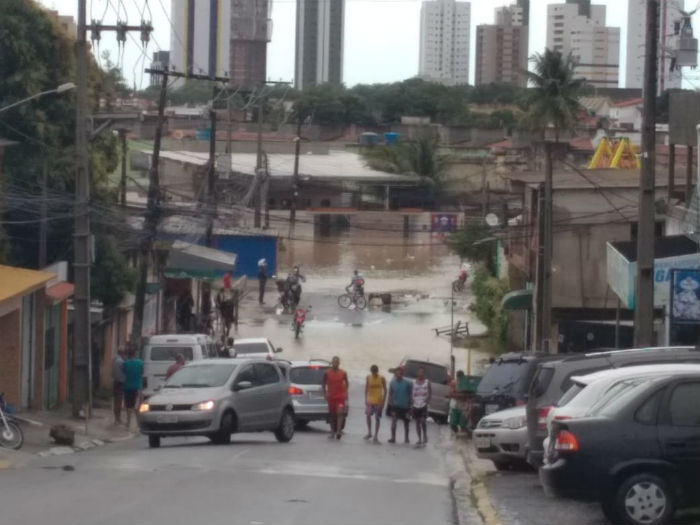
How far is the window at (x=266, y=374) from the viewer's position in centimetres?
A: 2375

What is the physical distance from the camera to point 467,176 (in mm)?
107000

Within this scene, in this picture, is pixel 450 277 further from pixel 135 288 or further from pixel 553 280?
pixel 135 288

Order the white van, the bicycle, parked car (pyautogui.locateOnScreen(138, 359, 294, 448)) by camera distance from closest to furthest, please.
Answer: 1. parked car (pyautogui.locateOnScreen(138, 359, 294, 448))
2. the white van
3. the bicycle

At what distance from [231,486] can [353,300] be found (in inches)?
1629

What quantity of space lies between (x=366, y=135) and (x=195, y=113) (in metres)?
26.5

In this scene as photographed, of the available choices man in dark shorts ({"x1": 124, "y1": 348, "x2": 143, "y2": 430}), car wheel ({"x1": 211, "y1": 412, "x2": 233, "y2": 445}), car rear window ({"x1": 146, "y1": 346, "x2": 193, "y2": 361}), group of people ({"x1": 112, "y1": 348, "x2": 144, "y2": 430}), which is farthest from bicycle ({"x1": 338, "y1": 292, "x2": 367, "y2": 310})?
car wheel ({"x1": 211, "y1": 412, "x2": 233, "y2": 445})

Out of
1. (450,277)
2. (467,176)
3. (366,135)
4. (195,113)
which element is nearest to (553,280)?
(450,277)

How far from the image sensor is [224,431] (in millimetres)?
22594

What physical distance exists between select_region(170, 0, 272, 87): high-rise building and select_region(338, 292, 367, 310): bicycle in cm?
4704

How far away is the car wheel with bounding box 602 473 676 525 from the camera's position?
12.1m

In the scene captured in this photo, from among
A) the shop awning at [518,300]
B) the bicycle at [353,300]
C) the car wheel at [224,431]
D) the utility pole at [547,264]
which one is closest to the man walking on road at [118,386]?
the car wheel at [224,431]

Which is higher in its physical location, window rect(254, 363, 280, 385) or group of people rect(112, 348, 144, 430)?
window rect(254, 363, 280, 385)

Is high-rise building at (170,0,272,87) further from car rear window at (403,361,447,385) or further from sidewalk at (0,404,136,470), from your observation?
sidewalk at (0,404,136,470)

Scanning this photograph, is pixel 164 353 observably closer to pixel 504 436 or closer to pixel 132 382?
pixel 132 382
